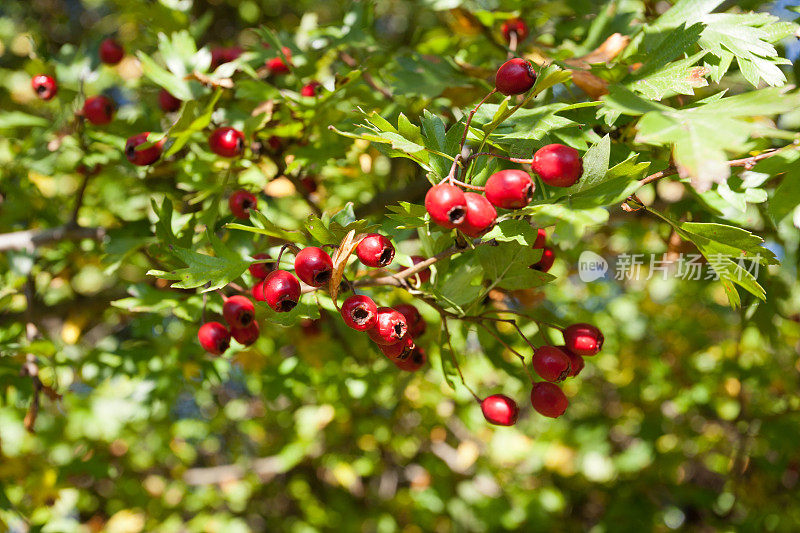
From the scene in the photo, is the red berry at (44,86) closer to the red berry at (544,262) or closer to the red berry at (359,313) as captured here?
the red berry at (359,313)

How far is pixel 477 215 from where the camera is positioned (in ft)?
2.69

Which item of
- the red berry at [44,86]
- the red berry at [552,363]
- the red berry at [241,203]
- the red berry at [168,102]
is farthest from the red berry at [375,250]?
the red berry at [44,86]

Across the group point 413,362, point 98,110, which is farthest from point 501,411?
point 98,110

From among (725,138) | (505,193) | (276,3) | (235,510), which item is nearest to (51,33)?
(276,3)

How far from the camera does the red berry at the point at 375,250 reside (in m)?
0.89

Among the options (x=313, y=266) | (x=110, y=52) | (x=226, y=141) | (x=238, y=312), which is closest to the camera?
(x=313, y=266)

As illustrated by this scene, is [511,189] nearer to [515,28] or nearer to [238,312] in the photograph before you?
[238,312]

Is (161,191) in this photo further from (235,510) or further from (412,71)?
(235,510)

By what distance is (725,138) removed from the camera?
2.30 ft

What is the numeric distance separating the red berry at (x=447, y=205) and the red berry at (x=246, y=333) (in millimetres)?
532

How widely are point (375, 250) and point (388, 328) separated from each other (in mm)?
141

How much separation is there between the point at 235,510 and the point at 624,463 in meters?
2.09

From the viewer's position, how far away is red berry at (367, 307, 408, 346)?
3.08 ft

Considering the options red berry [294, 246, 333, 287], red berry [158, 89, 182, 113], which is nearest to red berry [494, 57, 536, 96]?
red berry [294, 246, 333, 287]
